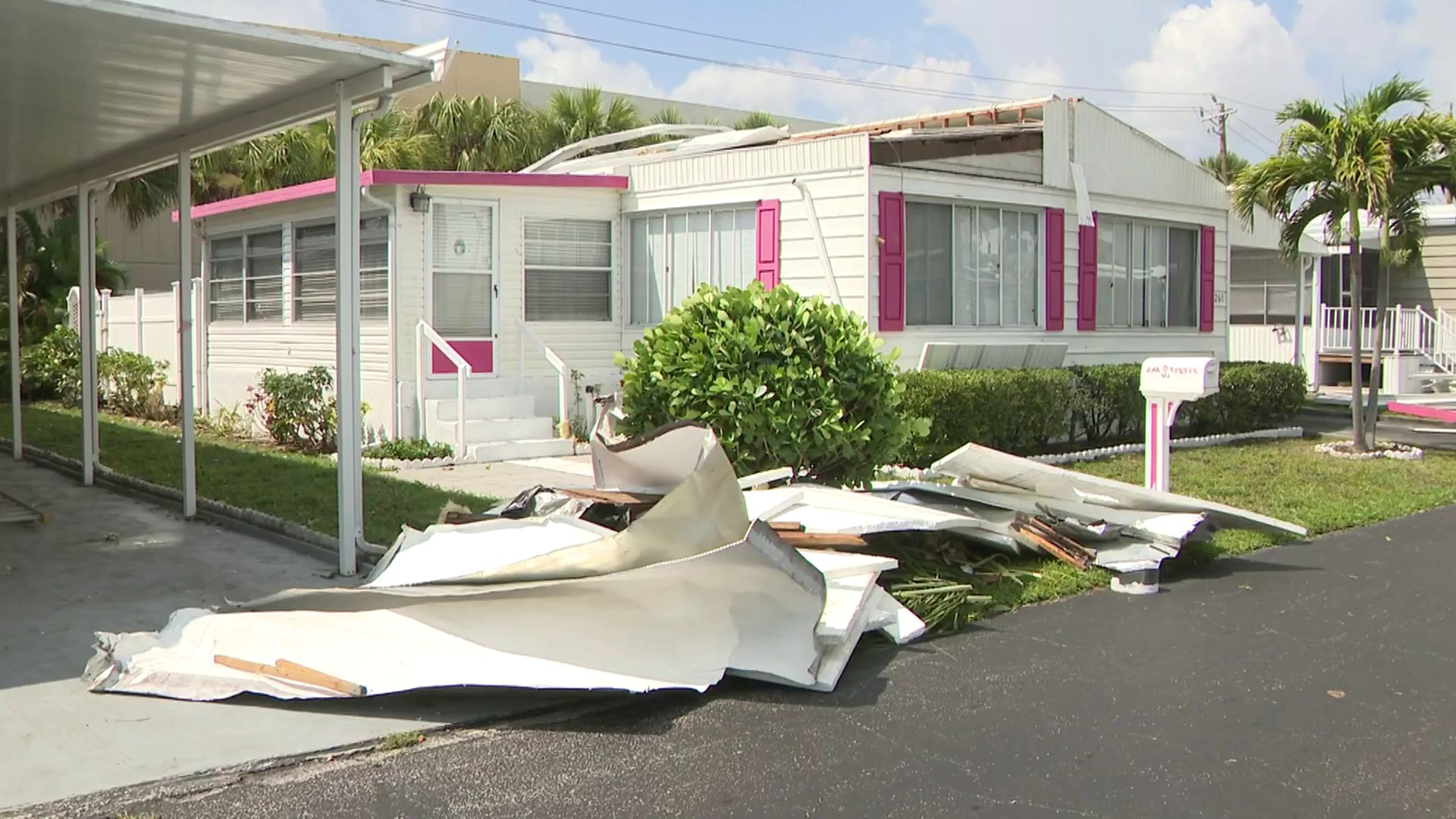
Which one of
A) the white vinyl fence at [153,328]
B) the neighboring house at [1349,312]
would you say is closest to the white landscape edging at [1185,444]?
the neighboring house at [1349,312]

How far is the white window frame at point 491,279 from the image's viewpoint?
45.5ft

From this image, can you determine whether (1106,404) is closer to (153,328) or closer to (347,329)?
(347,329)

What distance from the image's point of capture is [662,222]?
48.9 feet

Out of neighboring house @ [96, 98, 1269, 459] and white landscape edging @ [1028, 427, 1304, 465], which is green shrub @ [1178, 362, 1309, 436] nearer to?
white landscape edging @ [1028, 427, 1304, 465]

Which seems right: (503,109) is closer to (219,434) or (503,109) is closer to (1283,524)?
(219,434)

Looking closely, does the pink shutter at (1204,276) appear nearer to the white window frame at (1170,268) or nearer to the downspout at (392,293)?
the white window frame at (1170,268)

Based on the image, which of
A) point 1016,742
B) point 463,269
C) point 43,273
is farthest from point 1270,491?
point 43,273

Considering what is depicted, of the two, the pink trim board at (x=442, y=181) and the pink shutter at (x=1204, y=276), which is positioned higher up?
the pink trim board at (x=442, y=181)

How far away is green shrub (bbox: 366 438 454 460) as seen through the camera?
42.5 ft

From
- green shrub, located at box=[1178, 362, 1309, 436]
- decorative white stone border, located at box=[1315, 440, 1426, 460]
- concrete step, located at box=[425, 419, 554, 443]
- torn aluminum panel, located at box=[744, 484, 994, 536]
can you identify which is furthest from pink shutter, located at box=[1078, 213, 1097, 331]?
torn aluminum panel, located at box=[744, 484, 994, 536]

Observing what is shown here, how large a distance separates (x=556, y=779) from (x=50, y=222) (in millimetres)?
23457

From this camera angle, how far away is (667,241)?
14820mm

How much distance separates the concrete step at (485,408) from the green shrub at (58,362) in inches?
339

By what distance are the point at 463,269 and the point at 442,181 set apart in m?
1.01
